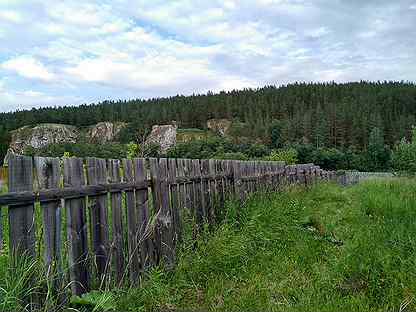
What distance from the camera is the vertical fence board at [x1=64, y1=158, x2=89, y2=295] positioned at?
309cm

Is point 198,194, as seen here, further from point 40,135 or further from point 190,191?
point 40,135

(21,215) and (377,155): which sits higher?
(21,215)

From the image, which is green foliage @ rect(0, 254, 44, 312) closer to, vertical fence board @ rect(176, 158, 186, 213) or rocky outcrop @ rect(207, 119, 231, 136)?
vertical fence board @ rect(176, 158, 186, 213)

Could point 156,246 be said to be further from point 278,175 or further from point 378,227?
point 278,175

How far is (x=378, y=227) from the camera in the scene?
567 centimetres

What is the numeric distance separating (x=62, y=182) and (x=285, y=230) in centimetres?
394

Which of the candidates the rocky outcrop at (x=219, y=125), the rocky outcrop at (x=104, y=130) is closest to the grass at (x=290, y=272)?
the rocky outcrop at (x=104, y=130)

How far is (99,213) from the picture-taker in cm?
349

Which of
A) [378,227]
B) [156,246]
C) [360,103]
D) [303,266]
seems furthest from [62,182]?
[360,103]

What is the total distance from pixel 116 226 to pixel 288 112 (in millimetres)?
124743

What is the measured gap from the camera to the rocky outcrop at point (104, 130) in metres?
121

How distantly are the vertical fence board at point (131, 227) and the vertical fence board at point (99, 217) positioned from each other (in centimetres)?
39

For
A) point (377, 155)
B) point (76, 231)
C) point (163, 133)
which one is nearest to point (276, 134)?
point (377, 155)

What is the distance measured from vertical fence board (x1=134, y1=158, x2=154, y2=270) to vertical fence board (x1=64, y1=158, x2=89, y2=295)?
2.92 ft
